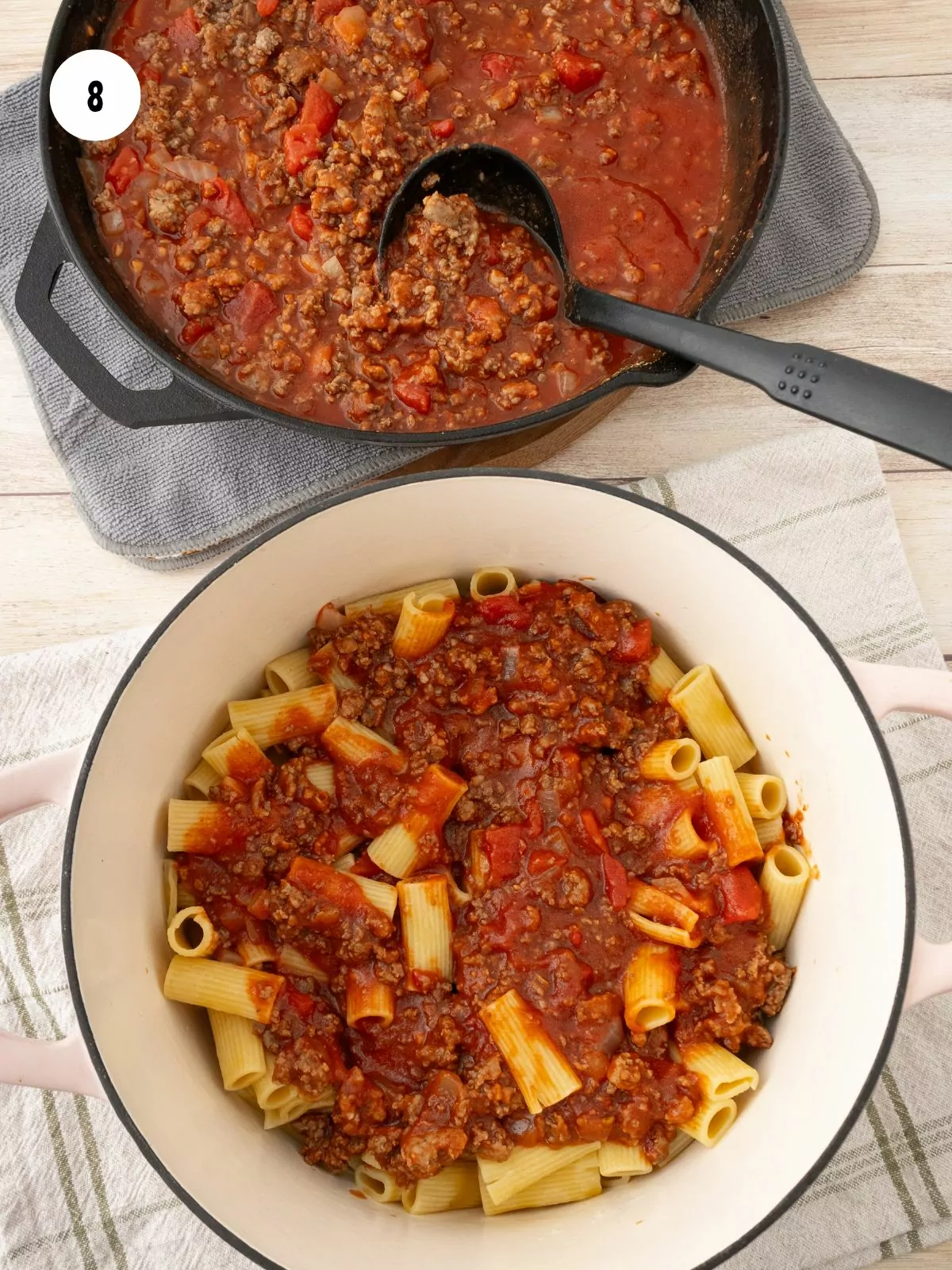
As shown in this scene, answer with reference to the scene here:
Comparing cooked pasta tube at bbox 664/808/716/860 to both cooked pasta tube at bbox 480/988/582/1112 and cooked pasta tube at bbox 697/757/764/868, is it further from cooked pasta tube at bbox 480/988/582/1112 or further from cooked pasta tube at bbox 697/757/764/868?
cooked pasta tube at bbox 480/988/582/1112

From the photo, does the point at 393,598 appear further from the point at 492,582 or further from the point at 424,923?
the point at 424,923

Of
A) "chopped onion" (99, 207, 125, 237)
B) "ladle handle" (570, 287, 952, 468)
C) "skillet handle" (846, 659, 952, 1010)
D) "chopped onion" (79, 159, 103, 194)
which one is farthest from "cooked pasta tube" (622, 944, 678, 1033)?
"chopped onion" (79, 159, 103, 194)

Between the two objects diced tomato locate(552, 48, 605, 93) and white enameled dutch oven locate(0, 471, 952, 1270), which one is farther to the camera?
diced tomato locate(552, 48, 605, 93)

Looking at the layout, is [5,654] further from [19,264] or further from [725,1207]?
[725,1207]

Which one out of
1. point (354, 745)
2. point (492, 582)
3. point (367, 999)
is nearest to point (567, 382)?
point (492, 582)

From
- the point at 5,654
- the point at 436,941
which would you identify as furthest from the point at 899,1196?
the point at 5,654

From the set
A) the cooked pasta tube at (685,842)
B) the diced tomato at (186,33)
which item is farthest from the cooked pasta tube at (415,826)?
the diced tomato at (186,33)
